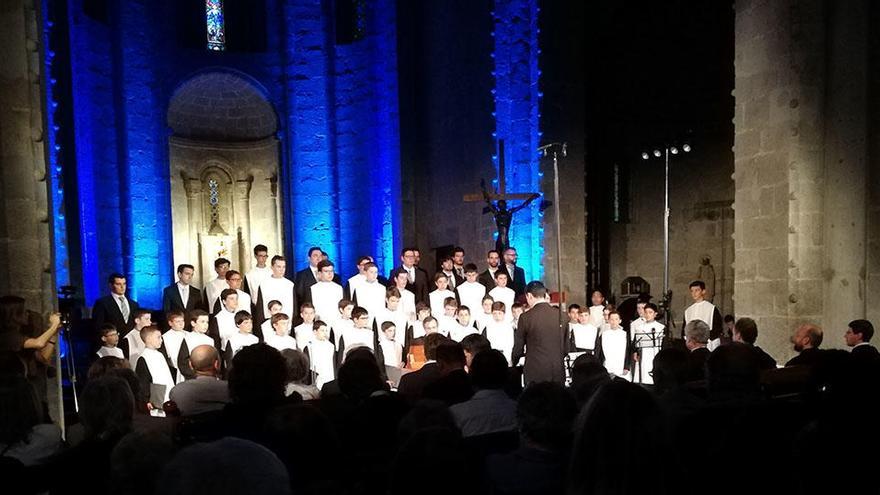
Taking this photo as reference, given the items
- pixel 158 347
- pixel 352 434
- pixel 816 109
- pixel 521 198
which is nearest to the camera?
pixel 352 434

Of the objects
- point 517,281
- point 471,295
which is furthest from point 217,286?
point 517,281

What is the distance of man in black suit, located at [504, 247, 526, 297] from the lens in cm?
1117

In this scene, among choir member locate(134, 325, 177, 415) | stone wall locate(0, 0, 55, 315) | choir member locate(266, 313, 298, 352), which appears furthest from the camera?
choir member locate(266, 313, 298, 352)

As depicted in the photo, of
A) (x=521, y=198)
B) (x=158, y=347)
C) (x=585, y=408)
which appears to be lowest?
(x=158, y=347)

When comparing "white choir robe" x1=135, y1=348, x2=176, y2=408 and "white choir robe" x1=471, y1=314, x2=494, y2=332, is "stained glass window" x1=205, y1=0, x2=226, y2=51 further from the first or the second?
"white choir robe" x1=135, y1=348, x2=176, y2=408

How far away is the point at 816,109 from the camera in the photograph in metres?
7.27

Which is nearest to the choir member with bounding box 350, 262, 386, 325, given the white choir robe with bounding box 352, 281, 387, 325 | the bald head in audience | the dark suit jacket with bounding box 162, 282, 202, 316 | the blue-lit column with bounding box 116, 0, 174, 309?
the white choir robe with bounding box 352, 281, 387, 325

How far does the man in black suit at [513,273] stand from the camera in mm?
11172

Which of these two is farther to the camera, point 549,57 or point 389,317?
point 549,57

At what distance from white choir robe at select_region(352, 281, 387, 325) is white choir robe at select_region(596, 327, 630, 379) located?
119 inches

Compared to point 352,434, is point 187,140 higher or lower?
higher

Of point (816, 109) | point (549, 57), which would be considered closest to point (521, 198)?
point (549, 57)

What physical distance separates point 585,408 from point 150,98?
14.5m

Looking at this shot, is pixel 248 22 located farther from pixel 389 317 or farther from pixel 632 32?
pixel 389 317
